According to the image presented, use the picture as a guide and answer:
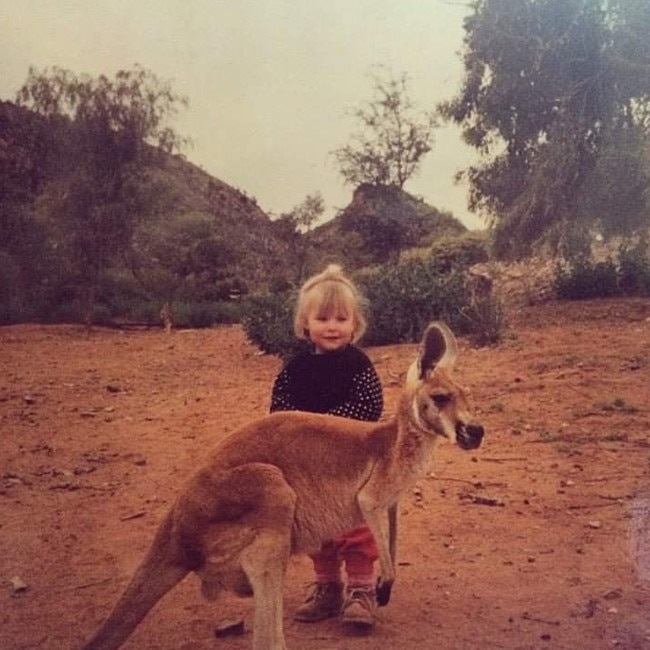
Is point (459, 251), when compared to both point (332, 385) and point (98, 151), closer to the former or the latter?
point (332, 385)

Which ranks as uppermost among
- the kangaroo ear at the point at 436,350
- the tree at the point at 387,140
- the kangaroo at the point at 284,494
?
the tree at the point at 387,140

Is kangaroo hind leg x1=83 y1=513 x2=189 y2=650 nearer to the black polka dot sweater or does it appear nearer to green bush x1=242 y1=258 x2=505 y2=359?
the black polka dot sweater

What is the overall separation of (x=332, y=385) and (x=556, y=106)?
5.75 feet

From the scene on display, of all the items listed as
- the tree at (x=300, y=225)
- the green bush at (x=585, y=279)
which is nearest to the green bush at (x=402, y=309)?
the tree at (x=300, y=225)

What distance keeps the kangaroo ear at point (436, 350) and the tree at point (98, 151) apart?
1385mm

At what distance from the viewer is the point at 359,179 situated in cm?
348

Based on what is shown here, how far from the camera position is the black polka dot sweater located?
290cm

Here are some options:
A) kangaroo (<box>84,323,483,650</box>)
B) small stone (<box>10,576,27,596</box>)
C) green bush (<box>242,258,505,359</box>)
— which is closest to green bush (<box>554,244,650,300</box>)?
green bush (<box>242,258,505,359</box>)

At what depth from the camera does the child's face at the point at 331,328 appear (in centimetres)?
286

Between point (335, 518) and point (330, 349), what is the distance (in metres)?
0.61

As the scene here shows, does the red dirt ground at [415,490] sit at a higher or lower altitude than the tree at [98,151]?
lower

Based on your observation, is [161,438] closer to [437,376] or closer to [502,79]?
[437,376]

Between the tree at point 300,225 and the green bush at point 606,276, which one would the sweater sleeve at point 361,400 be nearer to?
the tree at point 300,225

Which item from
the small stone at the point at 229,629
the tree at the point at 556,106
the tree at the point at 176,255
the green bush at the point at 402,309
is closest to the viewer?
the small stone at the point at 229,629
